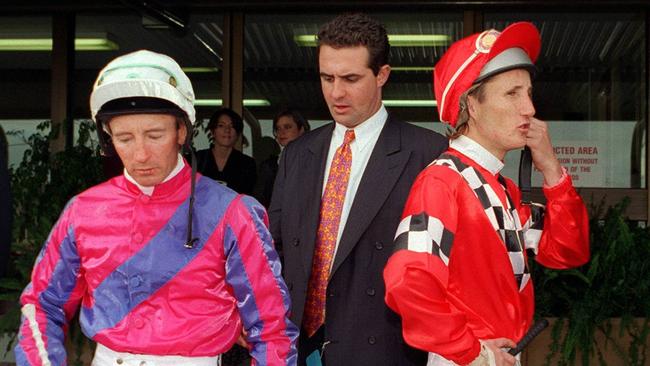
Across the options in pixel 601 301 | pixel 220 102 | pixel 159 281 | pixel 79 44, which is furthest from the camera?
pixel 79 44

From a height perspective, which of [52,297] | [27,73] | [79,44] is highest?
[79,44]

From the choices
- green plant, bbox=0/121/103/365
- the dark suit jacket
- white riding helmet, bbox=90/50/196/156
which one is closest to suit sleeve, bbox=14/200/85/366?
white riding helmet, bbox=90/50/196/156

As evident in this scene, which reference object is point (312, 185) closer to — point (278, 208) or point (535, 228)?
point (278, 208)

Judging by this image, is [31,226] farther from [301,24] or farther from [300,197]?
[301,24]

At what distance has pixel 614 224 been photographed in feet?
16.4

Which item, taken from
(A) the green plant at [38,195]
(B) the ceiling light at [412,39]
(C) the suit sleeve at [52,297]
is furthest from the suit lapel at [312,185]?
(B) the ceiling light at [412,39]

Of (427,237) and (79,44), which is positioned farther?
(79,44)

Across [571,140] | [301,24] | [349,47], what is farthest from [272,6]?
[349,47]

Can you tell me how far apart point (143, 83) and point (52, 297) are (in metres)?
0.61

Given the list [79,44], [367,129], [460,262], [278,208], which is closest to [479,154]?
[460,262]

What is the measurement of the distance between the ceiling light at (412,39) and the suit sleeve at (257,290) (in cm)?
666

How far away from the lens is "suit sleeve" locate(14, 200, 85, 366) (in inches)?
86.5

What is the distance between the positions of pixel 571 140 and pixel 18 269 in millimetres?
5607

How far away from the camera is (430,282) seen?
2.11m
